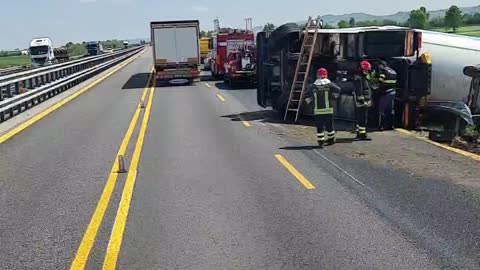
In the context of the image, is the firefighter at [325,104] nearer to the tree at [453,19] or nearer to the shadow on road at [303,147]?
the shadow on road at [303,147]

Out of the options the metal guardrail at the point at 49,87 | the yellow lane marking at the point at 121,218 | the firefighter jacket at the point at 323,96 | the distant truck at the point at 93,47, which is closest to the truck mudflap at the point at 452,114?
the firefighter jacket at the point at 323,96

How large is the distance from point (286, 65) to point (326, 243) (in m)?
11.7

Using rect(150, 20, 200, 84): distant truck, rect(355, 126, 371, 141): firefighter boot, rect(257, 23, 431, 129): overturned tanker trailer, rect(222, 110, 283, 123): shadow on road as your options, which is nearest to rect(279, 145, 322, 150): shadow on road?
rect(355, 126, 371, 141): firefighter boot

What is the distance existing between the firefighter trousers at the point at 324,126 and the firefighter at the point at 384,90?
104 inches

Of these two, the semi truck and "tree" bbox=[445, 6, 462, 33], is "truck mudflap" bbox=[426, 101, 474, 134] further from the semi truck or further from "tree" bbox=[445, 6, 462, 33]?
"tree" bbox=[445, 6, 462, 33]

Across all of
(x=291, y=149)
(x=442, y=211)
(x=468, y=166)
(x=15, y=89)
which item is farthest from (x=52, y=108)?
(x=442, y=211)

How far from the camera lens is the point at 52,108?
20766 mm

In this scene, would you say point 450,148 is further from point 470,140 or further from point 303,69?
point 303,69

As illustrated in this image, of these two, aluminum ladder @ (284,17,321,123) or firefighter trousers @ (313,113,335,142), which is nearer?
firefighter trousers @ (313,113,335,142)

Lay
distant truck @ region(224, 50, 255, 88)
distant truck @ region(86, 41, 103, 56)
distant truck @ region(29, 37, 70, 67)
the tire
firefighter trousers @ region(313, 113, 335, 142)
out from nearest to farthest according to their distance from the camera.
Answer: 1. firefighter trousers @ region(313, 113, 335, 142)
2. the tire
3. distant truck @ region(224, 50, 255, 88)
4. distant truck @ region(29, 37, 70, 67)
5. distant truck @ region(86, 41, 103, 56)

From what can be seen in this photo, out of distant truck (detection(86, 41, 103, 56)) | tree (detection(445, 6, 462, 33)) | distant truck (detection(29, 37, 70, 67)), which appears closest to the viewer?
distant truck (detection(29, 37, 70, 67))

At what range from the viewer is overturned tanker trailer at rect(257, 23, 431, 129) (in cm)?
1499

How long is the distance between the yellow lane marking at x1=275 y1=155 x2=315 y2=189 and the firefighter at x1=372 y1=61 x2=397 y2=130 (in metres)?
4.53

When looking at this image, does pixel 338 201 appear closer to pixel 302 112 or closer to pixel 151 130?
pixel 151 130
